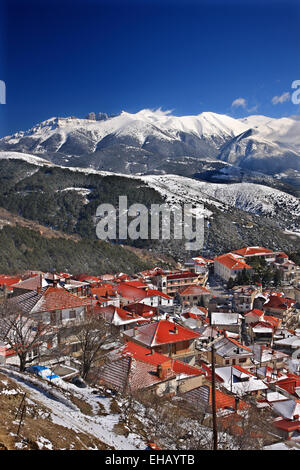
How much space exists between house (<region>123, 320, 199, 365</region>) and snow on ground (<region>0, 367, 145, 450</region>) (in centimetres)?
565

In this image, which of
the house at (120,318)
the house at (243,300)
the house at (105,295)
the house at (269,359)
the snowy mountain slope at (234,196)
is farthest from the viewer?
the snowy mountain slope at (234,196)

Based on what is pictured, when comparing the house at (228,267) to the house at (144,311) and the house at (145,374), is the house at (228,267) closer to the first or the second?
the house at (144,311)

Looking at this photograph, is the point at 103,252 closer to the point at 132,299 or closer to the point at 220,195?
the point at 132,299

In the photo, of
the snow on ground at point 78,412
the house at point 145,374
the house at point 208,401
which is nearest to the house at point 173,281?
the house at point 145,374

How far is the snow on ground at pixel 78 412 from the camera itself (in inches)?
185

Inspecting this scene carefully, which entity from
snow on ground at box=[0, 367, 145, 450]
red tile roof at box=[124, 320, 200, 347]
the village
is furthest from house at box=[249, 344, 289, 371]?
snow on ground at box=[0, 367, 145, 450]

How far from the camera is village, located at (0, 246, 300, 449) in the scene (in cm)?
793

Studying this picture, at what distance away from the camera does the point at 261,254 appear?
42.4 metres

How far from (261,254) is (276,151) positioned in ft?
489

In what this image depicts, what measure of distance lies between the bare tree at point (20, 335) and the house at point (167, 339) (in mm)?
3695

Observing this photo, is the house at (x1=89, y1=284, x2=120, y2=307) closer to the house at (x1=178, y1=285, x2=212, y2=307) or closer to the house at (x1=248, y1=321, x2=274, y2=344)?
the house at (x1=178, y1=285, x2=212, y2=307)

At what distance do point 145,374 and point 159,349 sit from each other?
3552mm

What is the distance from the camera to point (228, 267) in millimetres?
36156
